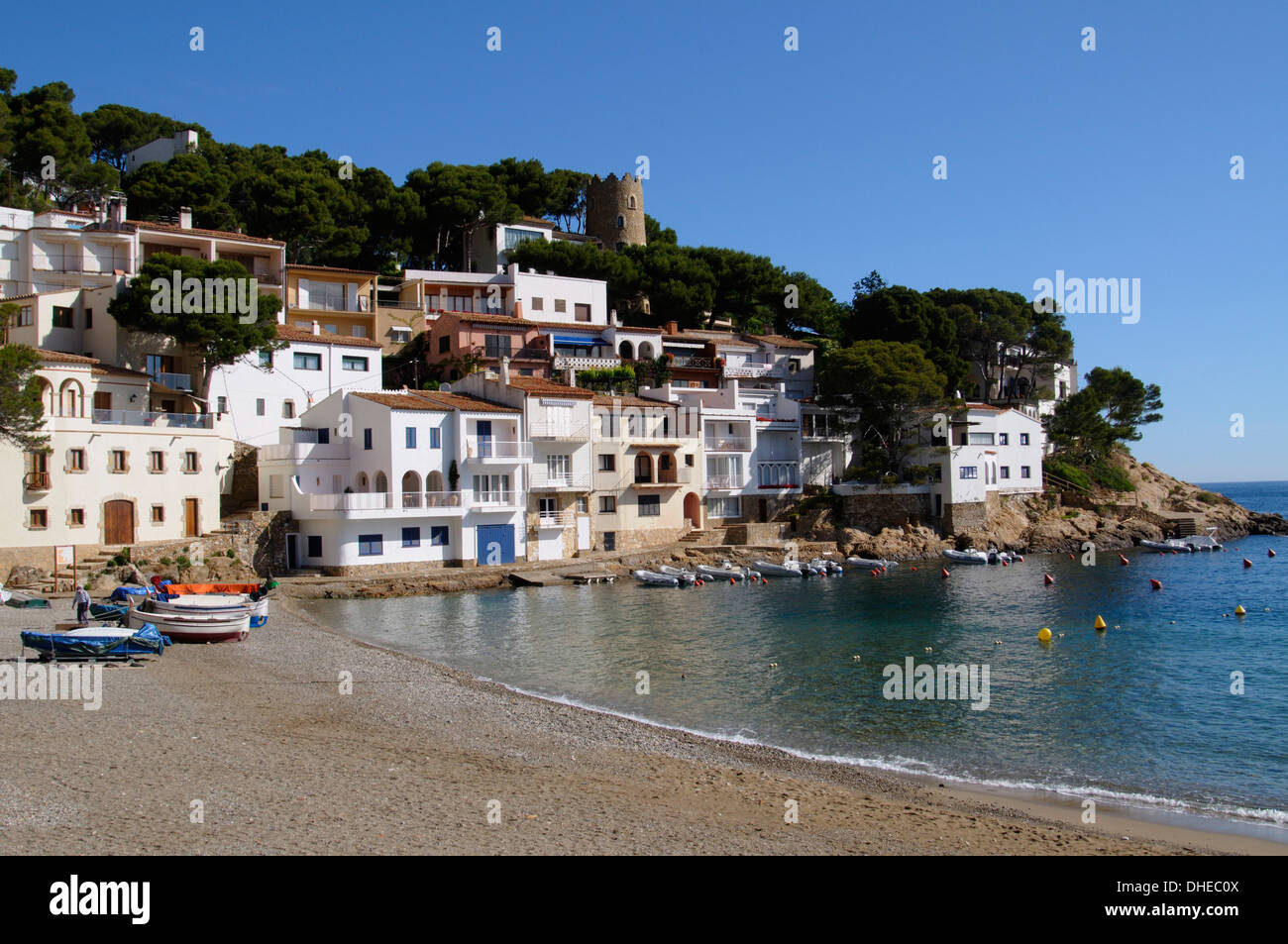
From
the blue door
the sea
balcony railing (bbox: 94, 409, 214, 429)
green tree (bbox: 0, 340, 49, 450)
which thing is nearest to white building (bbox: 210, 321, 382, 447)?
balcony railing (bbox: 94, 409, 214, 429)

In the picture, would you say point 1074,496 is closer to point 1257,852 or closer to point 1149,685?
point 1149,685

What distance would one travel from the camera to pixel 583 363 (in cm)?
6506

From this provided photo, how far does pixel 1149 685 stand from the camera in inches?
981

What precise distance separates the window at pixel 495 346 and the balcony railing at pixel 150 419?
22.2m

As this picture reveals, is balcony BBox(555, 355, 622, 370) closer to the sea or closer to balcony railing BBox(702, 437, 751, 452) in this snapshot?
balcony railing BBox(702, 437, 751, 452)

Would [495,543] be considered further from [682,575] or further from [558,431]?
[682,575]

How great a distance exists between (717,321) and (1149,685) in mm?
63357

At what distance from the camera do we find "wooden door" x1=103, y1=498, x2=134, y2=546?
39062mm

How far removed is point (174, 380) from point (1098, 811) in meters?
47.2

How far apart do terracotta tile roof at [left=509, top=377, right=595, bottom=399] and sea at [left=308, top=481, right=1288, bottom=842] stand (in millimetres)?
11850

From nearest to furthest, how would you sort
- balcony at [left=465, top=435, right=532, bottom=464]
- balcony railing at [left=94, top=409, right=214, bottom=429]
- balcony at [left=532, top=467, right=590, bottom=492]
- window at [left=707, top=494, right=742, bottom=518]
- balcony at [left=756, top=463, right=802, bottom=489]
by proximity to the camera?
balcony railing at [left=94, top=409, right=214, bottom=429], balcony at [left=465, top=435, right=532, bottom=464], balcony at [left=532, top=467, right=590, bottom=492], window at [left=707, top=494, right=742, bottom=518], balcony at [left=756, top=463, right=802, bottom=489]

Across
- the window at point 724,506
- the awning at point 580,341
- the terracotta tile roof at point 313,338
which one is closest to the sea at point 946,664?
the window at point 724,506

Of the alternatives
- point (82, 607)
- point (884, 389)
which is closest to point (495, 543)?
point (82, 607)

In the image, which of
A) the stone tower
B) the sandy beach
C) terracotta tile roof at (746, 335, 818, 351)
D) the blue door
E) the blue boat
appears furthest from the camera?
the stone tower
